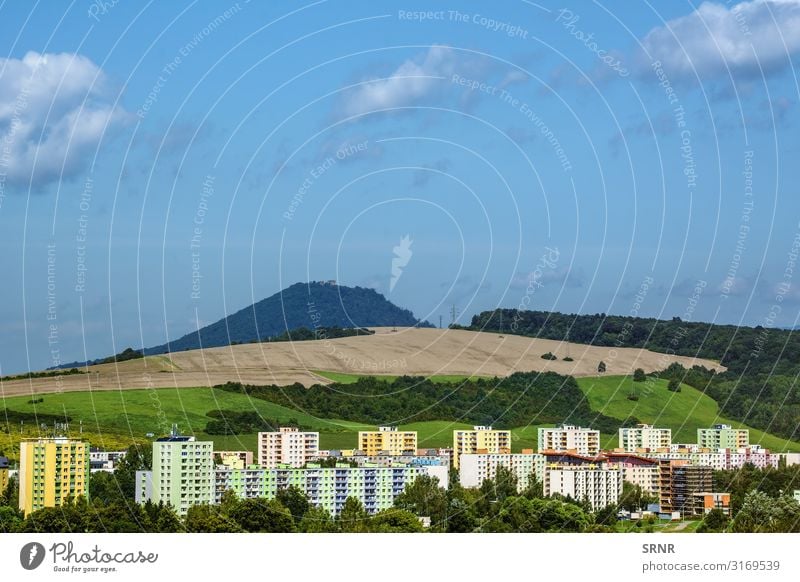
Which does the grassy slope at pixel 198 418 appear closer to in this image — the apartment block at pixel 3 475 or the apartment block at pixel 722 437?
the apartment block at pixel 722 437

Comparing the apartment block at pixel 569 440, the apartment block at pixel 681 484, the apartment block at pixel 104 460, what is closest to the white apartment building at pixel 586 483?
the apartment block at pixel 681 484

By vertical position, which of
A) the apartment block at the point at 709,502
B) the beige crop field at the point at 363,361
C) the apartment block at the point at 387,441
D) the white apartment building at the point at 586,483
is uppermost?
the beige crop field at the point at 363,361

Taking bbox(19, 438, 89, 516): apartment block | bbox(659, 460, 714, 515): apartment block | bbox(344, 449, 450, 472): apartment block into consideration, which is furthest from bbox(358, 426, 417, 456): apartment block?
bbox(19, 438, 89, 516): apartment block

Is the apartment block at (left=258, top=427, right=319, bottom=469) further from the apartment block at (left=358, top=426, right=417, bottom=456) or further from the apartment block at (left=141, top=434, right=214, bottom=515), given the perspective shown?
the apartment block at (left=141, top=434, right=214, bottom=515)
